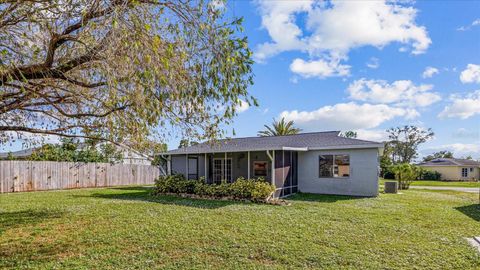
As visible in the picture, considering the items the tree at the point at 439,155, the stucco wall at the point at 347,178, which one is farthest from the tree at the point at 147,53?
the tree at the point at 439,155

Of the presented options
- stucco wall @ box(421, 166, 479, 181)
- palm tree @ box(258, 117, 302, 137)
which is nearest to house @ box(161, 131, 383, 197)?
palm tree @ box(258, 117, 302, 137)

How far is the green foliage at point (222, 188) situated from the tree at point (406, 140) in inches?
1676

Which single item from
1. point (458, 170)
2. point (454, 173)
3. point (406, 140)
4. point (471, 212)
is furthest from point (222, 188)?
point (406, 140)

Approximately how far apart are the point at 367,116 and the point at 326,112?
309 cm

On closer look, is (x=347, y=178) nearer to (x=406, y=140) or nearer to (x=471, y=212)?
(x=471, y=212)

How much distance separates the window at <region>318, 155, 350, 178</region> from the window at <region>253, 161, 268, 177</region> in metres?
2.82

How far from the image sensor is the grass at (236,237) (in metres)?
5.04

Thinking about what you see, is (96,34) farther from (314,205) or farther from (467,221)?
(467,221)

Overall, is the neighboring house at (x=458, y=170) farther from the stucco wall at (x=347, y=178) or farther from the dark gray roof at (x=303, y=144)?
the stucco wall at (x=347, y=178)

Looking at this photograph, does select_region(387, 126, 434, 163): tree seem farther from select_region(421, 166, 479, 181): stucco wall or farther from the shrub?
the shrub

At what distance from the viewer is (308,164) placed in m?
15.7

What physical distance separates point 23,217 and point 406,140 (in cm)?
5184

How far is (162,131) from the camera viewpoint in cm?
581

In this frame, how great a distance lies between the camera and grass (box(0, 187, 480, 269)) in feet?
16.5
